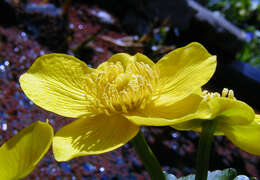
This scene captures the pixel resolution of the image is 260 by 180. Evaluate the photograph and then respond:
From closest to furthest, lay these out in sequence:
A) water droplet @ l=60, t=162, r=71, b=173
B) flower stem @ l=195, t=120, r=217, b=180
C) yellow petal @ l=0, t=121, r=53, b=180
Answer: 1. yellow petal @ l=0, t=121, r=53, b=180
2. flower stem @ l=195, t=120, r=217, b=180
3. water droplet @ l=60, t=162, r=71, b=173

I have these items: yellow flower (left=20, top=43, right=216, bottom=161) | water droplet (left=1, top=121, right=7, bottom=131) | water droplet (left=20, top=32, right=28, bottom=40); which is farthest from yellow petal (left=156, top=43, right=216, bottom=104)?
water droplet (left=20, top=32, right=28, bottom=40)

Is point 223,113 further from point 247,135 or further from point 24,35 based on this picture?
point 24,35

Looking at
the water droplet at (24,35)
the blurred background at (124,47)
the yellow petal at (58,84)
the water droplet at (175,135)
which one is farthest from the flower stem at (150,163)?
the water droplet at (24,35)

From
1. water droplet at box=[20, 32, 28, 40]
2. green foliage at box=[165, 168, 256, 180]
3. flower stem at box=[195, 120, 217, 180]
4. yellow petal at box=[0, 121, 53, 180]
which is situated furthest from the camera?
water droplet at box=[20, 32, 28, 40]

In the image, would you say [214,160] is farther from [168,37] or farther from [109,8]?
[109,8]

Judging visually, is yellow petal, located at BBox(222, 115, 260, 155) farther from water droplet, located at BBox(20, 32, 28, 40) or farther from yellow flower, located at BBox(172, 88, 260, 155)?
water droplet, located at BBox(20, 32, 28, 40)

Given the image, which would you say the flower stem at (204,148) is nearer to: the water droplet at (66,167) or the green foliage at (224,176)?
the green foliage at (224,176)
